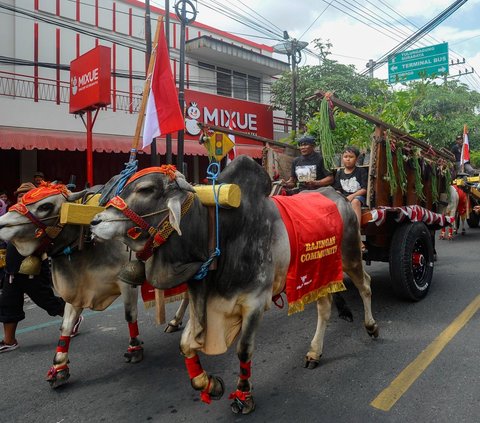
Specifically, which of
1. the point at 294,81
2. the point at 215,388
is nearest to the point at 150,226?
the point at 215,388

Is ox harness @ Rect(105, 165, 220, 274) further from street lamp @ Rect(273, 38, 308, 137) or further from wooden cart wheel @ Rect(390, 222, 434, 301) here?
street lamp @ Rect(273, 38, 308, 137)

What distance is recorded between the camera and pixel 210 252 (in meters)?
2.92

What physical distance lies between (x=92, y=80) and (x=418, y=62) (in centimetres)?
1528

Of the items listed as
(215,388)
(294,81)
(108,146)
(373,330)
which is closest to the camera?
(215,388)

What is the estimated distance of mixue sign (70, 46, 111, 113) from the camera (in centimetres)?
983

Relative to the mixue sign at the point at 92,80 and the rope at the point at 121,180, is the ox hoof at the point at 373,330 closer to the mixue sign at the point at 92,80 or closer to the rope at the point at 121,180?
the rope at the point at 121,180

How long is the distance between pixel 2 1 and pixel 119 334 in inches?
476

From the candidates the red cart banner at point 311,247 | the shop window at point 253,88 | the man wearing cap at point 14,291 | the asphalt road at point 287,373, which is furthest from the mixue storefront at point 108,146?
the red cart banner at point 311,247

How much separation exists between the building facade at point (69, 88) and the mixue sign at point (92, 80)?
150 cm

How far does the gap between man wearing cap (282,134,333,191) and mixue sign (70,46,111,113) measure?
609 cm

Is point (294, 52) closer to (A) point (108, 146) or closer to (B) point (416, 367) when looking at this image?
(A) point (108, 146)

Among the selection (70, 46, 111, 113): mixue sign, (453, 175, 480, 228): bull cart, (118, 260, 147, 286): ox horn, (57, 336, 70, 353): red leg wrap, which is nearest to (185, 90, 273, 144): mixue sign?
(70, 46, 111, 113): mixue sign

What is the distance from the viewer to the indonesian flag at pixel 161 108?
4.43 m

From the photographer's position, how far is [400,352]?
4.03 m
